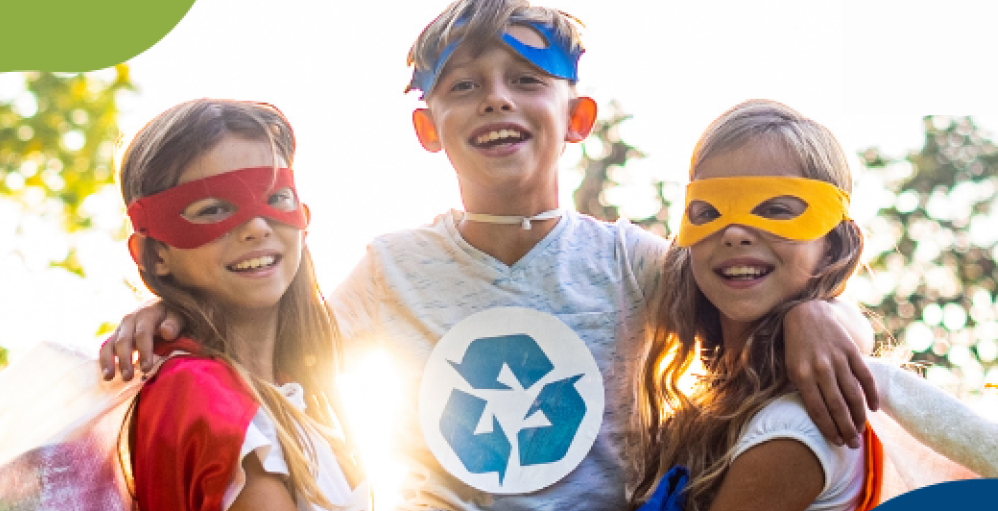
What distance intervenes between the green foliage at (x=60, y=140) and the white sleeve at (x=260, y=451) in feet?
28.7

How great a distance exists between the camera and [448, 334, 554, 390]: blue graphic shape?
113 inches

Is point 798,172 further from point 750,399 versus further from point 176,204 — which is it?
point 176,204

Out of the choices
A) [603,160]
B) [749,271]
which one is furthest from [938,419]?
[603,160]

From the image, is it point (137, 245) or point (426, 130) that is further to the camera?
point (426, 130)

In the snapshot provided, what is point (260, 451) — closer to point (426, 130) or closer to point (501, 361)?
point (501, 361)

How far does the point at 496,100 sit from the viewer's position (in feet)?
9.18

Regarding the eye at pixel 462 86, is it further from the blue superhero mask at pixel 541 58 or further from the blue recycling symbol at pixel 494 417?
the blue recycling symbol at pixel 494 417

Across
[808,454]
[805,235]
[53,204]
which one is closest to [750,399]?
[808,454]

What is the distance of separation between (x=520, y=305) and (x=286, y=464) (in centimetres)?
93

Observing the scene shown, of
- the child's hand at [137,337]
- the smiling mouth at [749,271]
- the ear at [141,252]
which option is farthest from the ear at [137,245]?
the smiling mouth at [749,271]

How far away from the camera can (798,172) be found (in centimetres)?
259

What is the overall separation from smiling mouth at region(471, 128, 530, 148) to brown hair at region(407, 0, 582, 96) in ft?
0.79

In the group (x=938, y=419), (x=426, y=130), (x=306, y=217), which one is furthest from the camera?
(x=426, y=130)

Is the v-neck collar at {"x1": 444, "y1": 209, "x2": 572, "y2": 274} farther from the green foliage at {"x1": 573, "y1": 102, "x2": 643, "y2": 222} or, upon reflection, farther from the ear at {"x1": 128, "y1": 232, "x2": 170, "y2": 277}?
the green foliage at {"x1": 573, "y1": 102, "x2": 643, "y2": 222}
